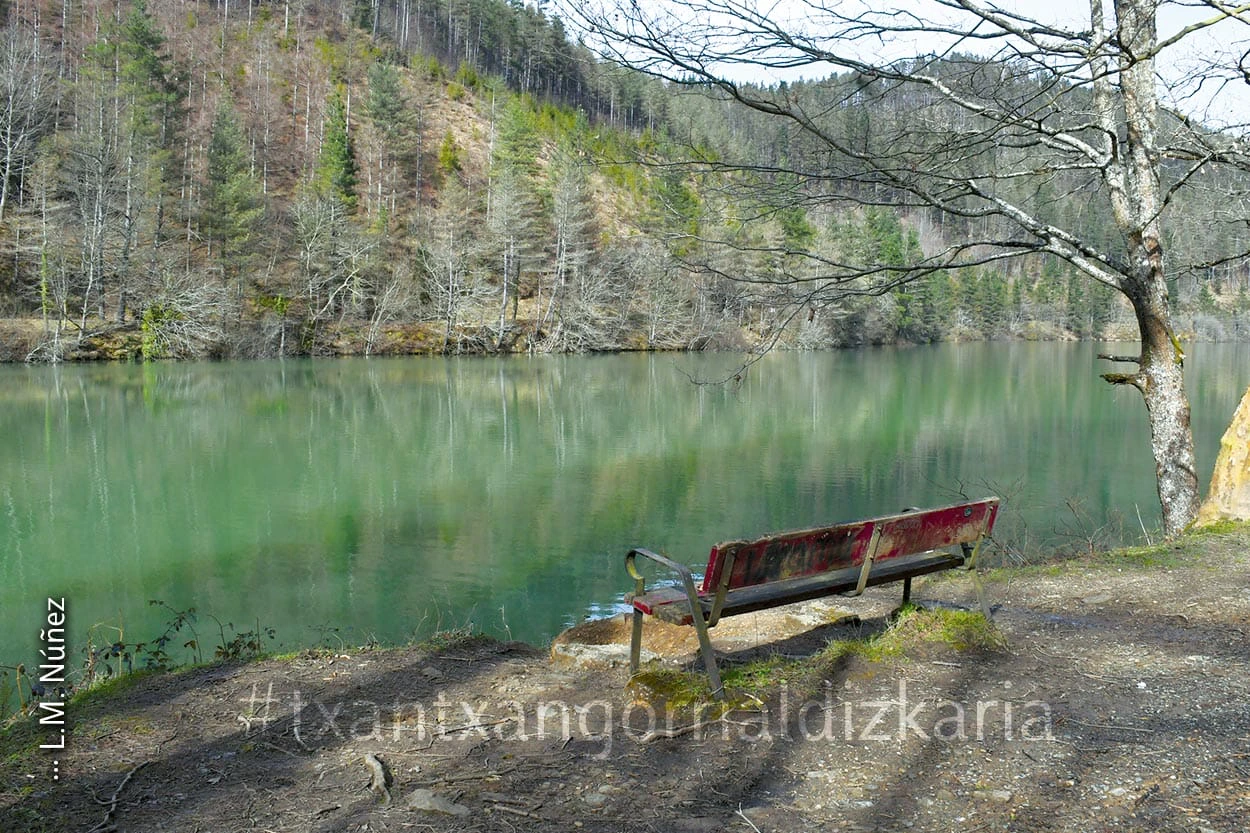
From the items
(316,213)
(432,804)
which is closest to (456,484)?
(432,804)

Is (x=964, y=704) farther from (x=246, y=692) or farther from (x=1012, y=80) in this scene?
(x=1012, y=80)

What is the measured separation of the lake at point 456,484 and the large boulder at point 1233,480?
5.82ft

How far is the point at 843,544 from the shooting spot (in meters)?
4.46

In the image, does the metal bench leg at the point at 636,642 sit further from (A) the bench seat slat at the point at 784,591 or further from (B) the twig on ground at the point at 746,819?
(B) the twig on ground at the point at 746,819

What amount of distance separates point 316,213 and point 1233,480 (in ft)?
147

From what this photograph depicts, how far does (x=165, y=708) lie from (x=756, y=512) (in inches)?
378

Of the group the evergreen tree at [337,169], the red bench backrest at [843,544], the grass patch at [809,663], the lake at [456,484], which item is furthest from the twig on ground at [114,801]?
the evergreen tree at [337,169]

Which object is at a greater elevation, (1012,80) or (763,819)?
(1012,80)

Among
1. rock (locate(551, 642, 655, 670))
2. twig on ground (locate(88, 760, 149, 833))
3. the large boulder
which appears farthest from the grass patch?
the large boulder

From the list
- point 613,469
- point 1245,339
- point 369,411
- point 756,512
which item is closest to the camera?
point 756,512

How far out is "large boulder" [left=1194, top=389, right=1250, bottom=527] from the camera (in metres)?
7.73

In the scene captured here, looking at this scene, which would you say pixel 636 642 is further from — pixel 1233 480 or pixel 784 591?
pixel 1233 480

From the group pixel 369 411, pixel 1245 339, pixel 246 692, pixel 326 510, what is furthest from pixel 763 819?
pixel 1245 339

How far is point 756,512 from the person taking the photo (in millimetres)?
12914
